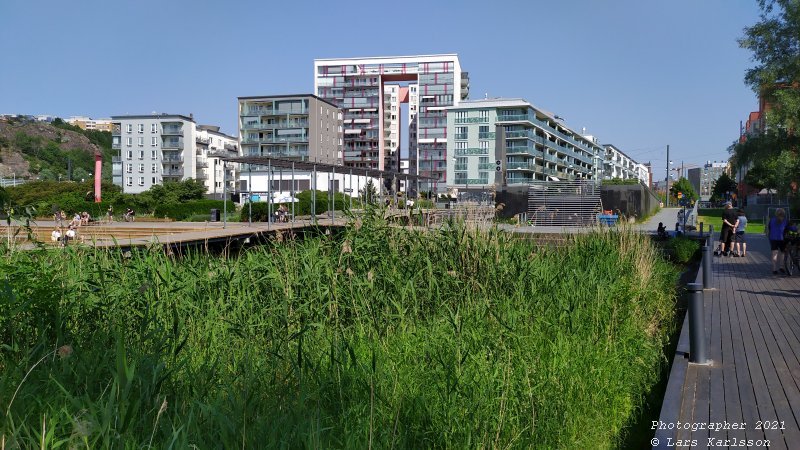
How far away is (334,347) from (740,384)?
3393mm

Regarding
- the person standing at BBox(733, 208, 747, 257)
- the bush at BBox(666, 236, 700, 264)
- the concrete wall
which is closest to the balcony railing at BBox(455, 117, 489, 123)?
the concrete wall

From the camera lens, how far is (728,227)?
17.6 meters

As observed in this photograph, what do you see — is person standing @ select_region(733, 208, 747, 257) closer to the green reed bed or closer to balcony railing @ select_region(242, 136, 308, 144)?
the green reed bed

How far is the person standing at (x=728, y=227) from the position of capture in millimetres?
16734

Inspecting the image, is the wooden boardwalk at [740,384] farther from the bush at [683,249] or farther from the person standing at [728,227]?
the bush at [683,249]

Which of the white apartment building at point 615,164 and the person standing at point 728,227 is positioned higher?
the white apartment building at point 615,164

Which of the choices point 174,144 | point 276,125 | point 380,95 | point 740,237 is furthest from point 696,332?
point 380,95

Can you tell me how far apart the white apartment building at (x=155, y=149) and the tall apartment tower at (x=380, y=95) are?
78.9 feet

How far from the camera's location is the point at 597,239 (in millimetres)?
11695

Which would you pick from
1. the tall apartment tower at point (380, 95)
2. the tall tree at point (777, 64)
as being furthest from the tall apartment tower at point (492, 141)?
the tall tree at point (777, 64)

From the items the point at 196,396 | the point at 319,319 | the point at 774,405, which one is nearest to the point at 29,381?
the point at 196,396

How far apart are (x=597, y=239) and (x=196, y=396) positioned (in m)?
9.06

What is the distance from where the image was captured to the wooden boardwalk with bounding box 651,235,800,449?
4359 millimetres

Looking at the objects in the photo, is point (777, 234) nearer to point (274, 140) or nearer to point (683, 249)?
point (683, 249)
